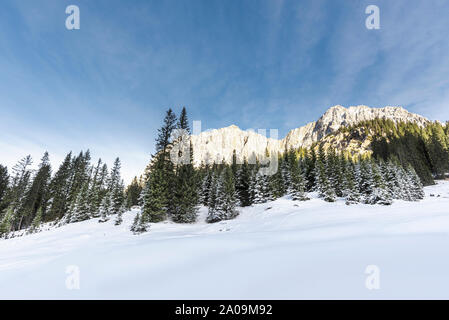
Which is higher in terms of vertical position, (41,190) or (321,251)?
(41,190)

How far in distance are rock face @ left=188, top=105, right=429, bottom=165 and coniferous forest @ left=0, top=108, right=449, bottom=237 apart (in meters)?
99.9

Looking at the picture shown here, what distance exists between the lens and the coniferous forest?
19.9m

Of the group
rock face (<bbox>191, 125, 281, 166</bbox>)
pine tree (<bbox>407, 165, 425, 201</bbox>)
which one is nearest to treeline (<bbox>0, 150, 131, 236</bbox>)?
pine tree (<bbox>407, 165, 425, 201</bbox>)

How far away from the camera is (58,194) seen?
1489 inches

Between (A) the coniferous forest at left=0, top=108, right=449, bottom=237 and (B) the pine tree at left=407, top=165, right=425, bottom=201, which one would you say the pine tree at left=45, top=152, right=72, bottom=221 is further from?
(B) the pine tree at left=407, top=165, right=425, bottom=201

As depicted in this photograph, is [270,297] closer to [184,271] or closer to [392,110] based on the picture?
[184,271]

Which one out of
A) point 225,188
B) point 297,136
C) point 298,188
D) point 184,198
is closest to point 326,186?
point 298,188

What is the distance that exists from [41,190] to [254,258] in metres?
58.0

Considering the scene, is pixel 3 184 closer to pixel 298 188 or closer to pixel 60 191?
pixel 60 191

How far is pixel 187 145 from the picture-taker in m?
23.4

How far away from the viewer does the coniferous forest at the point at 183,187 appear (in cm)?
1989

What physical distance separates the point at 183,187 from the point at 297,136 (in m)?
199

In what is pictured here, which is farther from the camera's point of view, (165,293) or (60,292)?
(60,292)
